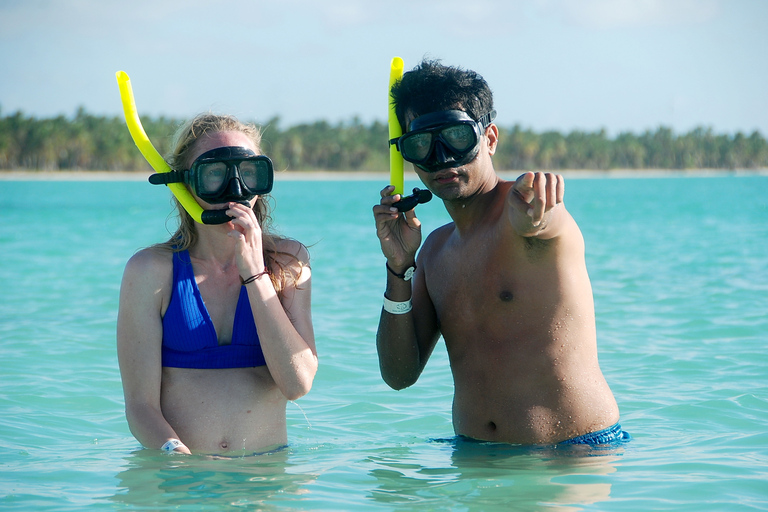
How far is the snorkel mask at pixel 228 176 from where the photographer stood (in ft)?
9.29

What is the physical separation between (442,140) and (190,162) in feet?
2.99

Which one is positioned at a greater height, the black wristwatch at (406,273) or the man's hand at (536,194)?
the man's hand at (536,194)

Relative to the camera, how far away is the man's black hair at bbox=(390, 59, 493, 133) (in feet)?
10.2

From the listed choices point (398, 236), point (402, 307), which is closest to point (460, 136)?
point (398, 236)

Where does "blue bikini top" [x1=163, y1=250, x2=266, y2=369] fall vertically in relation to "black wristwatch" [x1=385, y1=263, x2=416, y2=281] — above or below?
below

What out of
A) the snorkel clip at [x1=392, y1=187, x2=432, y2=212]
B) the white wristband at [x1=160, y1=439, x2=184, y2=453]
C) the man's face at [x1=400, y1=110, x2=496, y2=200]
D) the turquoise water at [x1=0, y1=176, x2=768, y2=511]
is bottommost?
the turquoise water at [x1=0, y1=176, x2=768, y2=511]

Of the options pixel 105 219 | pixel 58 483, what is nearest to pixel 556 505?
pixel 58 483

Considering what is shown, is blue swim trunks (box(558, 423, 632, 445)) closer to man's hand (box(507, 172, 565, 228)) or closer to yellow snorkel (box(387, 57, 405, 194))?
man's hand (box(507, 172, 565, 228))

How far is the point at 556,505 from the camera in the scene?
2.81m

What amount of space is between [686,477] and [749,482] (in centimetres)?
23

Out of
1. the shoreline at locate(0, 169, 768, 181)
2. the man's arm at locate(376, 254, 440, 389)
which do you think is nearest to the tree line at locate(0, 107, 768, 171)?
the shoreline at locate(0, 169, 768, 181)

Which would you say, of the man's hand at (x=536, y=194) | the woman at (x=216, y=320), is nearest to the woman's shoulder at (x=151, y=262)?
the woman at (x=216, y=320)

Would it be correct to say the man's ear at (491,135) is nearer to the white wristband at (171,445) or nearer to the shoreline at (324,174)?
the white wristband at (171,445)

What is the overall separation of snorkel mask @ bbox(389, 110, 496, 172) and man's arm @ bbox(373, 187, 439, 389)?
17 centimetres
